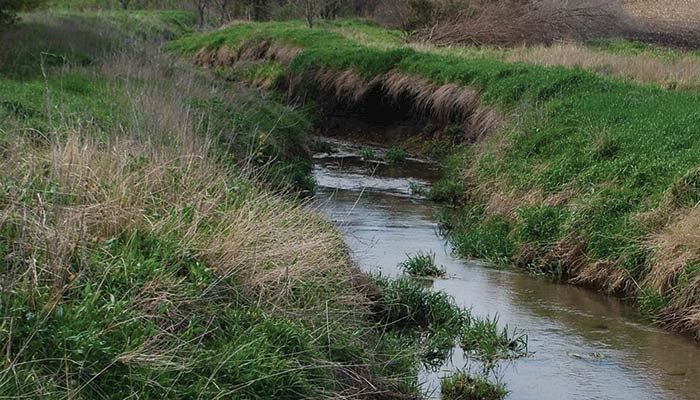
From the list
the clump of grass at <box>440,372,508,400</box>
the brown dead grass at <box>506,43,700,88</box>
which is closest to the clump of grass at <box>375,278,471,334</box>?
the clump of grass at <box>440,372,508,400</box>

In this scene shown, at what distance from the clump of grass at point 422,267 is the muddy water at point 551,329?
0.49 feet

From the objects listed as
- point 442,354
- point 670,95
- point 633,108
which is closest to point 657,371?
point 442,354

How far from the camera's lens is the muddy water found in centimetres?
801

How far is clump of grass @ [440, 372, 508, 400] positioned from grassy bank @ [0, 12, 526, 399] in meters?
0.30

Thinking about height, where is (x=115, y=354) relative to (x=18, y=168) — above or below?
below

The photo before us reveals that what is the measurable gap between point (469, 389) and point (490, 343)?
112 centimetres

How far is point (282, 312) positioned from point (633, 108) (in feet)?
34.8

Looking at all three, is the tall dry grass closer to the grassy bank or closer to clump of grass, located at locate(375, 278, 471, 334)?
clump of grass, located at locate(375, 278, 471, 334)

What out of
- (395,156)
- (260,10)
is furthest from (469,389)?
(260,10)

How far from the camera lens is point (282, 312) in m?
6.76

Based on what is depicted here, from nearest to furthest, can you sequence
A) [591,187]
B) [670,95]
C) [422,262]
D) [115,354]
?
[115,354], [422,262], [591,187], [670,95]

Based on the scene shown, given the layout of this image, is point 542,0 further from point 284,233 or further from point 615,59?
point 284,233

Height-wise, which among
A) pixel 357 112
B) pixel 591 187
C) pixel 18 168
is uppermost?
pixel 18 168

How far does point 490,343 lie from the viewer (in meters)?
8.60
